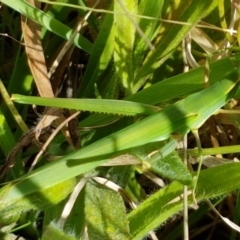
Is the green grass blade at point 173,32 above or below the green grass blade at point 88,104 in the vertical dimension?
above

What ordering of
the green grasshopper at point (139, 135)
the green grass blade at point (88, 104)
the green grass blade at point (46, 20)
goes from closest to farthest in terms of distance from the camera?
1. the green grasshopper at point (139, 135)
2. the green grass blade at point (88, 104)
3. the green grass blade at point (46, 20)

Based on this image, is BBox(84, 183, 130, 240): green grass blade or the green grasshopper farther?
BBox(84, 183, 130, 240): green grass blade

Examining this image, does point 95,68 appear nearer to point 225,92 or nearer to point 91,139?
point 91,139

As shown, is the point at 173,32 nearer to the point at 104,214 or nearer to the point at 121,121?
the point at 121,121

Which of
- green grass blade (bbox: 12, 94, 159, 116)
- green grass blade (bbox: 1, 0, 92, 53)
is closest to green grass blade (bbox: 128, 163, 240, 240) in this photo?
green grass blade (bbox: 12, 94, 159, 116)

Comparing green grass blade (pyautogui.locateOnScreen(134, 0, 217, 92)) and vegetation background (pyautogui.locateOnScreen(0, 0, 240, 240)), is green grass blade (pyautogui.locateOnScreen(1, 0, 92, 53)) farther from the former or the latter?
green grass blade (pyautogui.locateOnScreen(134, 0, 217, 92))

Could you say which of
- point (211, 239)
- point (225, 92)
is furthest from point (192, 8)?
point (211, 239)

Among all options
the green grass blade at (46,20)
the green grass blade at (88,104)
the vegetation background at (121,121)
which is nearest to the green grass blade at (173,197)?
the vegetation background at (121,121)

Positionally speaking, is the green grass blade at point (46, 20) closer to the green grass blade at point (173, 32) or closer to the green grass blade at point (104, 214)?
the green grass blade at point (173, 32)
